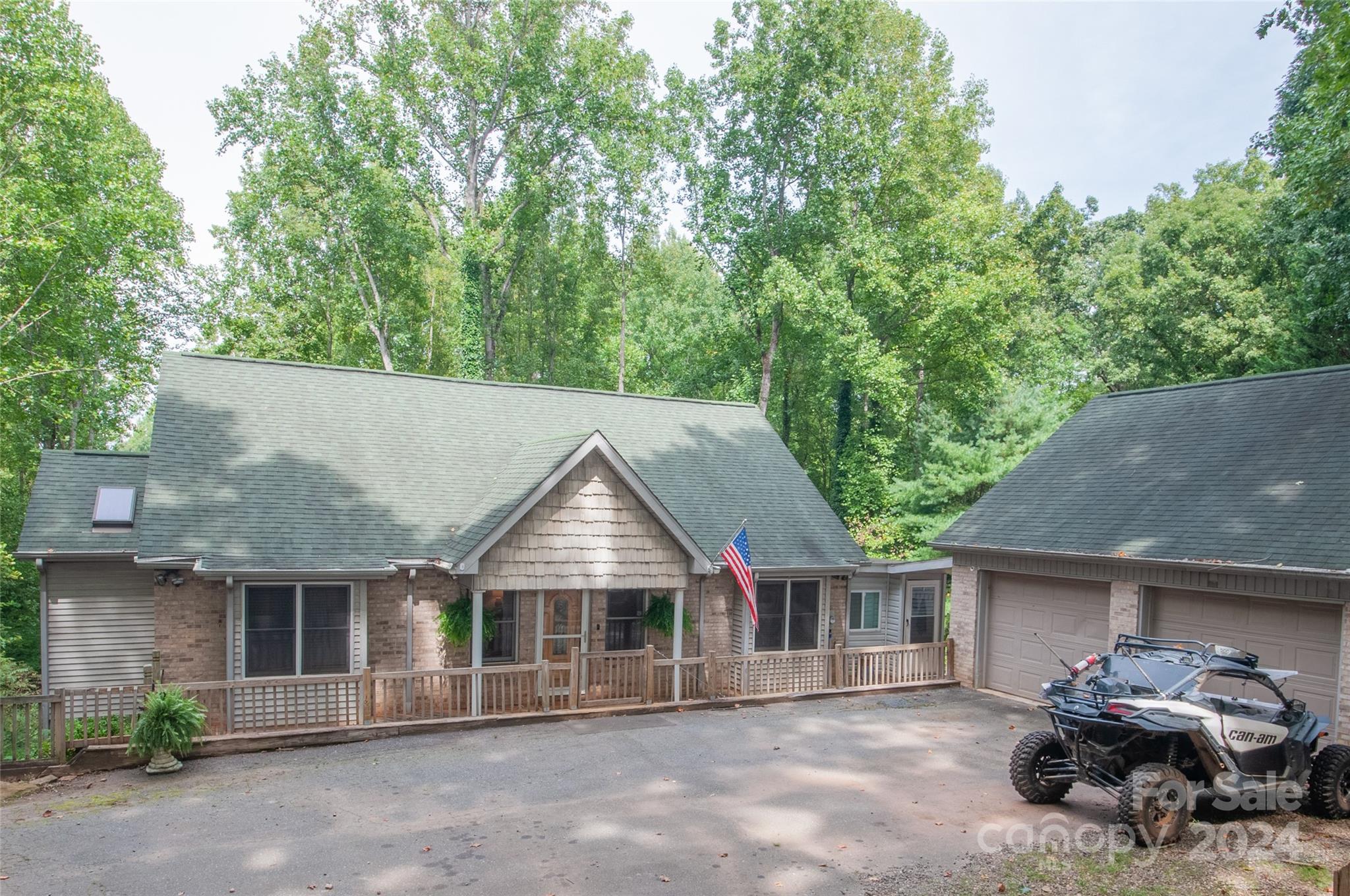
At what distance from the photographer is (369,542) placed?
13906 millimetres

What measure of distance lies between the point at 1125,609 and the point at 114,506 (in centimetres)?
1712

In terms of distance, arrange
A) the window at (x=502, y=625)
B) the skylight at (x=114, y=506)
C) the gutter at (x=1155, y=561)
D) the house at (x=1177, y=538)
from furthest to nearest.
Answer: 1. the window at (x=502, y=625)
2. the skylight at (x=114, y=506)
3. the house at (x=1177, y=538)
4. the gutter at (x=1155, y=561)

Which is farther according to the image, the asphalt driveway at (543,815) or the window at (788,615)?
the window at (788,615)

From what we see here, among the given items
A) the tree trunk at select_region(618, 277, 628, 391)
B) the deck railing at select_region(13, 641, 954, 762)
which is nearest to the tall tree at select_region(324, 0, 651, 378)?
the tree trunk at select_region(618, 277, 628, 391)

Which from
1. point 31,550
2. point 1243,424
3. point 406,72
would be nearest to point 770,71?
point 406,72

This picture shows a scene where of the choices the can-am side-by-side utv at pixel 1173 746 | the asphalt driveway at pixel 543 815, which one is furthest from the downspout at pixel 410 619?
the can-am side-by-side utv at pixel 1173 746

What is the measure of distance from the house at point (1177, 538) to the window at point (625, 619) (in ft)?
20.2

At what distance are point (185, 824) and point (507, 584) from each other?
19.0 ft

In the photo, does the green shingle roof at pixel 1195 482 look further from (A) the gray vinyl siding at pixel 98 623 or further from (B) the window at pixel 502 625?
(A) the gray vinyl siding at pixel 98 623

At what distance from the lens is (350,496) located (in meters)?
14.8

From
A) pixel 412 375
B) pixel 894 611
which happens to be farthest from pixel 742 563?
pixel 412 375

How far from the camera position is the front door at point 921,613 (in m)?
19.4

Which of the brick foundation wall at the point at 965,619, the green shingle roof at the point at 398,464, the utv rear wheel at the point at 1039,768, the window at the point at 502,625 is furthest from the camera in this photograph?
the brick foundation wall at the point at 965,619

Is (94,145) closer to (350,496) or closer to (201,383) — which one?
(201,383)
